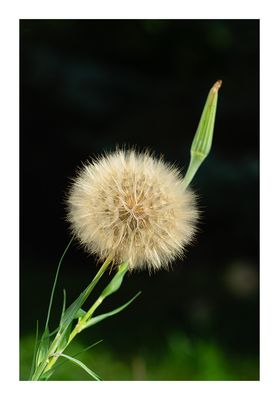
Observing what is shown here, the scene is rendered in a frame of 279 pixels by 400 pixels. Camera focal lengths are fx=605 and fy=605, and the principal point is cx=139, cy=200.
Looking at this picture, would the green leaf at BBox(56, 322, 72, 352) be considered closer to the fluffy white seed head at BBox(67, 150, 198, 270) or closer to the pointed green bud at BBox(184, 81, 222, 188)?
the fluffy white seed head at BBox(67, 150, 198, 270)

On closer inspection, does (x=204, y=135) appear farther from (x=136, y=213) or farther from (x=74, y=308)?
(x=74, y=308)

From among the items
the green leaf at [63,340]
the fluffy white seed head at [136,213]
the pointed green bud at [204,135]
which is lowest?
the green leaf at [63,340]

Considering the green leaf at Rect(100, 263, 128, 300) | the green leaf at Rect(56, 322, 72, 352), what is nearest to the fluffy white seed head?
the green leaf at Rect(100, 263, 128, 300)

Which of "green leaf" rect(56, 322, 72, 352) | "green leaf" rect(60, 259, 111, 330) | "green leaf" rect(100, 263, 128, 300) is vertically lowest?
"green leaf" rect(56, 322, 72, 352)

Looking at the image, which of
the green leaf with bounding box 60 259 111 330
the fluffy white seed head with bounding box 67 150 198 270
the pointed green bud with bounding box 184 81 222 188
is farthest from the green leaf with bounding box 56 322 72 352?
the pointed green bud with bounding box 184 81 222 188

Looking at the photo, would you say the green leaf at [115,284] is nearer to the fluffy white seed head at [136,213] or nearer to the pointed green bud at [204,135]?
the fluffy white seed head at [136,213]

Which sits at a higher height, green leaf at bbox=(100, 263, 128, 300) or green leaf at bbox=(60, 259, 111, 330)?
green leaf at bbox=(100, 263, 128, 300)

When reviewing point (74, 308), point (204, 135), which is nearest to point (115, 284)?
point (74, 308)

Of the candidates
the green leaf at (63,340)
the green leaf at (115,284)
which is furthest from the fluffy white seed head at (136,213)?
the green leaf at (63,340)

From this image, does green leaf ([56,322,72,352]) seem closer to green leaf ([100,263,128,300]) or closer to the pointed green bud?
green leaf ([100,263,128,300])
